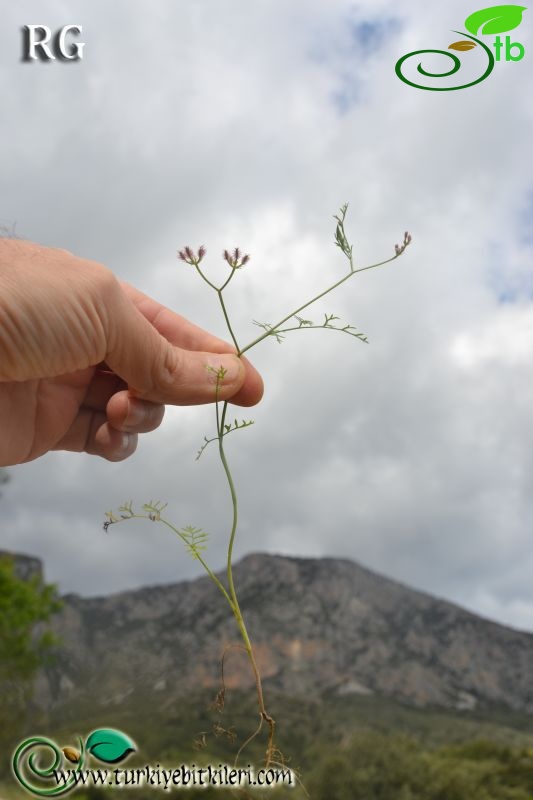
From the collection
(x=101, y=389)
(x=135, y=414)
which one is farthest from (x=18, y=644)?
(x=135, y=414)

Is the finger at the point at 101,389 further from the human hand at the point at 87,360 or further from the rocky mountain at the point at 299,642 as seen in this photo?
the rocky mountain at the point at 299,642

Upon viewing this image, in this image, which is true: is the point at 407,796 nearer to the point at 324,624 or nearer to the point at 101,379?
the point at 101,379

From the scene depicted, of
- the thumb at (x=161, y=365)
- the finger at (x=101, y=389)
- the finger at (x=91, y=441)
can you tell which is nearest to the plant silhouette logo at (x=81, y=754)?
the finger at (x=91, y=441)

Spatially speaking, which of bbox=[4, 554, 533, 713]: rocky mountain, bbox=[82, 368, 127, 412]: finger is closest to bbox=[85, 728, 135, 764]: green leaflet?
bbox=[82, 368, 127, 412]: finger

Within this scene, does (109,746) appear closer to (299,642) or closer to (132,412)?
(132,412)

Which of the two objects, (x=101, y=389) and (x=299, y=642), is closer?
(x=101, y=389)
